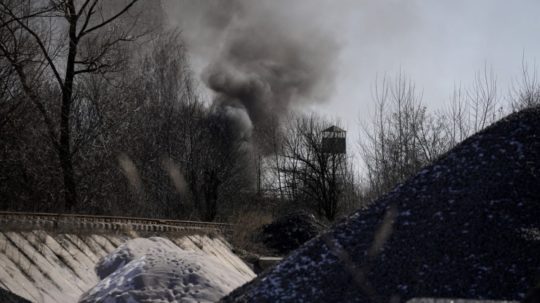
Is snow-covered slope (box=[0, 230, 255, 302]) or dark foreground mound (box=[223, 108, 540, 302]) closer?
dark foreground mound (box=[223, 108, 540, 302])

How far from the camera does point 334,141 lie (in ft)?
105

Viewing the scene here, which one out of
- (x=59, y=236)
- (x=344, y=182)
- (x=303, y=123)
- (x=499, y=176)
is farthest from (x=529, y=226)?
(x=303, y=123)

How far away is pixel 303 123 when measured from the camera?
3375 cm

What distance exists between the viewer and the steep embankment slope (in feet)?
19.0

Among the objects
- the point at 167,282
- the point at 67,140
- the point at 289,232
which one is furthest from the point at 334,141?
the point at 167,282

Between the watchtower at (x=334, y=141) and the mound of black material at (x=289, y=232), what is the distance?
14.3 metres

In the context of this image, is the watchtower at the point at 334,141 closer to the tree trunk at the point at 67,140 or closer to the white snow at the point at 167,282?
the tree trunk at the point at 67,140

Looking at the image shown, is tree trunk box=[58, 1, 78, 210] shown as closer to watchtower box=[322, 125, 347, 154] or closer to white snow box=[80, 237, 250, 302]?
white snow box=[80, 237, 250, 302]

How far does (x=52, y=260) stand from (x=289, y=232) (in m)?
10.2

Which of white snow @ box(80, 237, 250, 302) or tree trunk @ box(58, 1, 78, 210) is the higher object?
tree trunk @ box(58, 1, 78, 210)

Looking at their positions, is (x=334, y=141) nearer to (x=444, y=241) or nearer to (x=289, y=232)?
(x=289, y=232)

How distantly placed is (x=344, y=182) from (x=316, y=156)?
2095mm

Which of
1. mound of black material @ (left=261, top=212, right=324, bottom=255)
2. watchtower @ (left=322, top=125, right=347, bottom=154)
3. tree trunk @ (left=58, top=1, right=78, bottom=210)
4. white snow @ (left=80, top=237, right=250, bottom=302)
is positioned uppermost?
watchtower @ (left=322, top=125, right=347, bottom=154)

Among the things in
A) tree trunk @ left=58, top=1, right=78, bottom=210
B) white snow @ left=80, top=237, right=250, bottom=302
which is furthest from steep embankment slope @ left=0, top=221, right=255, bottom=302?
tree trunk @ left=58, top=1, right=78, bottom=210
